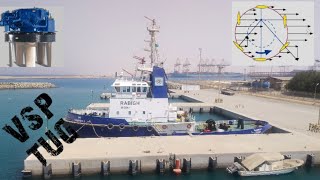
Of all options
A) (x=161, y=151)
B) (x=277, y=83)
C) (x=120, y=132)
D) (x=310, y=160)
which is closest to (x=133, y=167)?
(x=161, y=151)

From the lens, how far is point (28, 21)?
22.7 feet

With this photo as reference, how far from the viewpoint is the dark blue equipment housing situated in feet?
22.6

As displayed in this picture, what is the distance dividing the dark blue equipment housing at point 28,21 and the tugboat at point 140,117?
26.2m

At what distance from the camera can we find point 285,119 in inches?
1797

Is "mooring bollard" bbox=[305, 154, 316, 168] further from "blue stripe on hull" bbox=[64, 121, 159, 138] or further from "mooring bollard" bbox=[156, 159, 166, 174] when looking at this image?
"blue stripe on hull" bbox=[64, 121, 159, 138]

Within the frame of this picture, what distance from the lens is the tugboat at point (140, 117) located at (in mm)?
32969

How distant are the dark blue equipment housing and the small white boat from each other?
20.9m

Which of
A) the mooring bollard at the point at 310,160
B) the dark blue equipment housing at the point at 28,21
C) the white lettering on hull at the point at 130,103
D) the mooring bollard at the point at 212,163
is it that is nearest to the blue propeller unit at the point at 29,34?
the dark blue equipment housing at the point at 28,21

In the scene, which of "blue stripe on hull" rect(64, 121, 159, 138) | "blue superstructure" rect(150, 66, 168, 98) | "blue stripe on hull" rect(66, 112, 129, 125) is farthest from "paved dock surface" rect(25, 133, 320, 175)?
"blue superstructure" rect(150, 66, 168, 98)

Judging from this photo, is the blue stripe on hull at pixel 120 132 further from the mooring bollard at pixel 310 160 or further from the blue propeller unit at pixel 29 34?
the blue propeller unit at pixel 29 34

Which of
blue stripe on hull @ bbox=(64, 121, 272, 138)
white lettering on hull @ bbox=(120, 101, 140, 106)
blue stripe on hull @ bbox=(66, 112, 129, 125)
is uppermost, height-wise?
white lettering on hull @ bbox=(120, 101, 140, 106)

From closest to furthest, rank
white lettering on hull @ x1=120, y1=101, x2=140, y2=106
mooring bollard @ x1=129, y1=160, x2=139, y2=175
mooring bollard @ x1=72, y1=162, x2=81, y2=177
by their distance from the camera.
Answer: mooring bollard @ x1=72, y1=162, x2=81, y2=177 < mooring bollard @ x1=129, y1=160, x2=139, y2=175 < white lettering on hull @ x1=120, y1=101, x2=140, y2=106

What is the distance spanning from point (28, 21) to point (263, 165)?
72.6 ft

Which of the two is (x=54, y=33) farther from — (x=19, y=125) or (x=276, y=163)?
(x=276, y=163)
